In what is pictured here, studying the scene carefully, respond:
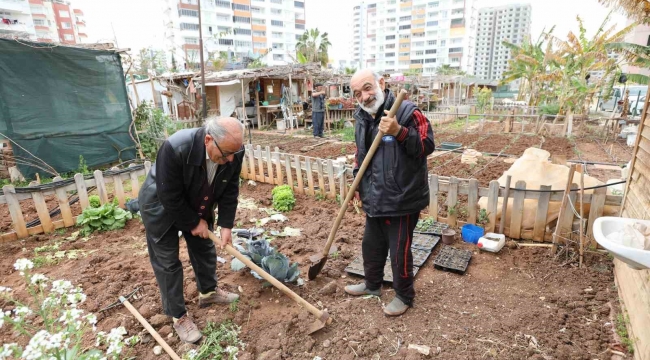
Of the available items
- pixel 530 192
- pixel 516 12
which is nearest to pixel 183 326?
pixel 530 192

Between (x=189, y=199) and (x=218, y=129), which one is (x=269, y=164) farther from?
(x=218, y=129)

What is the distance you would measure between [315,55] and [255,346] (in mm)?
46907

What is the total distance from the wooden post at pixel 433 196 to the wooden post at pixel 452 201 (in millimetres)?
168

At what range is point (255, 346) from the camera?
2498 mm

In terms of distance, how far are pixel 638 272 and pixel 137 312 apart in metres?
3.83

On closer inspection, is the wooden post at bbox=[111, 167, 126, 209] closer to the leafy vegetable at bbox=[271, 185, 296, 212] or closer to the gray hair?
the leafy vegetable at bbox=[271, 185, 296, 212]

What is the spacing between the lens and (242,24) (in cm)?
6562

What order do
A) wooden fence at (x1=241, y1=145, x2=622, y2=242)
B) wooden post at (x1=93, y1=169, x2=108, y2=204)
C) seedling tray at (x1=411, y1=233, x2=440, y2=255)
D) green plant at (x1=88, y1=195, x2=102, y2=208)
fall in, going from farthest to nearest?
green plant at (x1=88, y1=195, x2=102, y2=208), wooden post at (x1=93, y1=169, x2=108, y2=204), seedling tray at (x1=411, y1=233, x2=440, y2=255), wooden fence at (x1=241, y1=145, x2=622, y2=242)

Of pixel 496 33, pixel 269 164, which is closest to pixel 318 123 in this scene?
pixel 269 164

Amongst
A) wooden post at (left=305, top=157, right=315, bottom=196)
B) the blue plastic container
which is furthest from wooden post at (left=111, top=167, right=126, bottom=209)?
the blue plastic container

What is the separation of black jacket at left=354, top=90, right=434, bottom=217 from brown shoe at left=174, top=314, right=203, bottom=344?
5.35 feet

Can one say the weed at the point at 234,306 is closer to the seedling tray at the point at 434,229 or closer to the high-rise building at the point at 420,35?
the seedling tray at the point at 434,229

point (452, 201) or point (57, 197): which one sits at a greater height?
point (57, 197)

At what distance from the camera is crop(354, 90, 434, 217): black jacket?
242 cm
